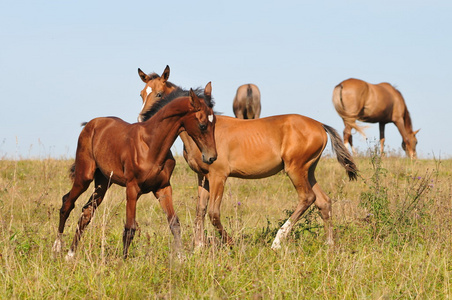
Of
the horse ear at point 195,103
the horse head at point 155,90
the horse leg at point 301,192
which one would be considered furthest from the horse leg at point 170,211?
the horse head at point 155,90

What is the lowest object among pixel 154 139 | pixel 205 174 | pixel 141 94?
pixel 205 174

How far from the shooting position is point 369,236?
6480mm

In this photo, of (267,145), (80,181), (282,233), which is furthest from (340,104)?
(80,181)

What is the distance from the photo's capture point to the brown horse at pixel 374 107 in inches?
687

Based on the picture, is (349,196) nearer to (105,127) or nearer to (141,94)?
(141,94)

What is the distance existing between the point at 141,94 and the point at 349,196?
4855 millimetres

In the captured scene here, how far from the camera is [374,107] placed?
1784 centimetres

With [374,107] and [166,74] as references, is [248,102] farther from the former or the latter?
[166,74]

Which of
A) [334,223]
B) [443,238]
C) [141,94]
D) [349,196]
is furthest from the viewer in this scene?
[349,196]

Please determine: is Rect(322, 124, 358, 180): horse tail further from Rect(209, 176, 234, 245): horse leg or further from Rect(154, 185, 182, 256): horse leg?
Rect(154, 185, 182, 256): horse leg

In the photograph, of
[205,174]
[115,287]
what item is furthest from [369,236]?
[115,287]

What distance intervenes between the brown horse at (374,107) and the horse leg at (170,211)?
11828 mm

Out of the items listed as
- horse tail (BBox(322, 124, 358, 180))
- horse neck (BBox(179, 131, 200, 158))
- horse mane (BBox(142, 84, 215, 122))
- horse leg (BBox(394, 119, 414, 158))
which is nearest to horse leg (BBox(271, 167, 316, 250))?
horse tail (BBox(322, 124, 358, 180))

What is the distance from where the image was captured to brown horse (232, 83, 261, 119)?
18.2 m
